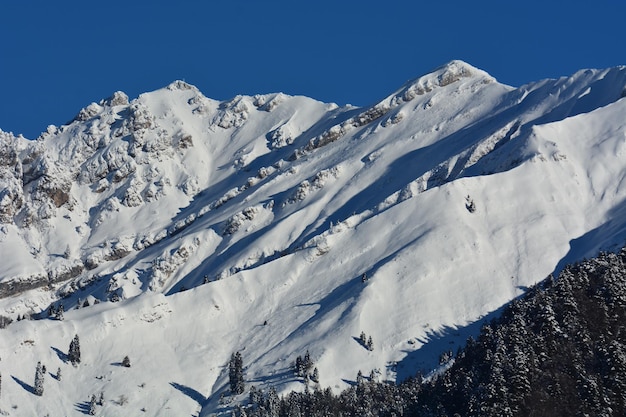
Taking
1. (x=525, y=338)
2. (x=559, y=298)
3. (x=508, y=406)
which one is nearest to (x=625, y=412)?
(x=508, y=406)

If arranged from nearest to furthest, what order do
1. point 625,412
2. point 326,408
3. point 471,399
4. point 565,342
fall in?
1. point 625,412
2. point 471,399
3. point 565,342
4. point 326,408

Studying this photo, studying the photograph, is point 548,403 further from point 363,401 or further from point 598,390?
point 363,401

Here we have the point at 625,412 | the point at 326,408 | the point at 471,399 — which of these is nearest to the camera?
the point at 625,412

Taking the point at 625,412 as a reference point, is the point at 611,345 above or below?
above

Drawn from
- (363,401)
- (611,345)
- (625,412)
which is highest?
(363,401)

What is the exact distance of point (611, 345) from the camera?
170500 millimetres

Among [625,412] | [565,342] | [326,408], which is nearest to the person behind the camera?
[625,412]

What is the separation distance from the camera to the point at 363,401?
195m

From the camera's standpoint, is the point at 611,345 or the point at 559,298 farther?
the point at 559,298

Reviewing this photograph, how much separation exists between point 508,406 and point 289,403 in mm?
48859

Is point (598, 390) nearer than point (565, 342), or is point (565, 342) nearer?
point (598, 390)

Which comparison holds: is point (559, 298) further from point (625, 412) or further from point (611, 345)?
point (625, 412)

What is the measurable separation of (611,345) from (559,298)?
1003 inches

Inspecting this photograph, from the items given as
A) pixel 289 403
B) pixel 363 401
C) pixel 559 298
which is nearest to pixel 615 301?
pixel 559 298
